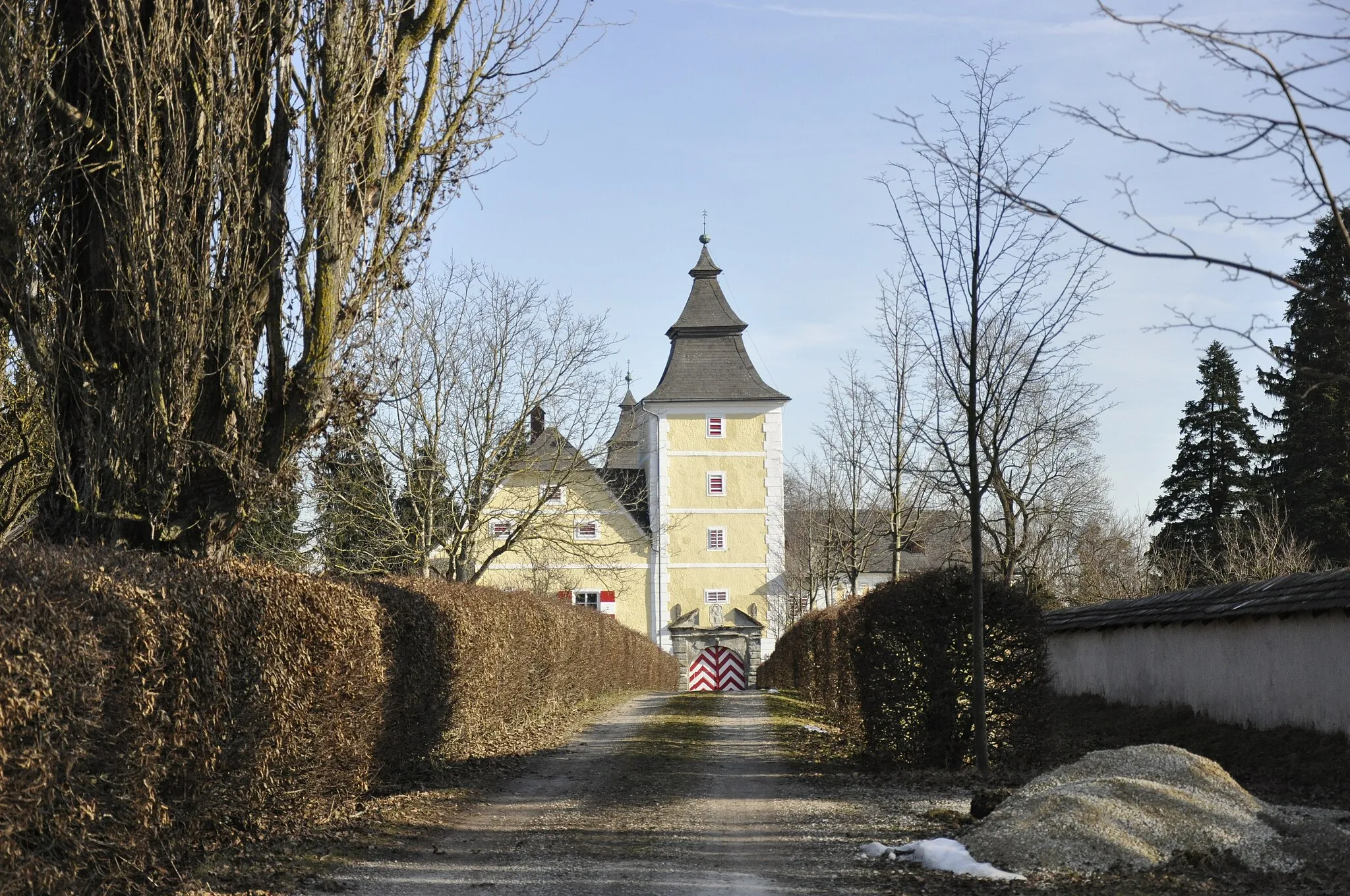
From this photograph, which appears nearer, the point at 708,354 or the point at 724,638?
the point at 724,638

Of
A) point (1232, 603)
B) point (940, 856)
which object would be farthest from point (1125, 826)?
point (1232, 603)

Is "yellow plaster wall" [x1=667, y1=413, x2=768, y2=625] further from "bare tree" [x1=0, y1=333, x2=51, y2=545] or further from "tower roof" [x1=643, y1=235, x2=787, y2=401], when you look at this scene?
"bare tree" [x1=0, y1=333, x2=51, y2=545]

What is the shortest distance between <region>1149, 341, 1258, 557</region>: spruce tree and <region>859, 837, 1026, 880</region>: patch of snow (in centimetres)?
3945

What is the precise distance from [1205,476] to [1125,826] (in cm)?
4225

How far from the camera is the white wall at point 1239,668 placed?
13.8 meters

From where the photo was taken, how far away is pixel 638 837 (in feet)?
30.5

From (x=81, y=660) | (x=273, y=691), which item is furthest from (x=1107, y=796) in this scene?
(x=81, y=660)

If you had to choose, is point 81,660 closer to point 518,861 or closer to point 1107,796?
point 518,861

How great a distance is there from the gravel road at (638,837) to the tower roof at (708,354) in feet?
125

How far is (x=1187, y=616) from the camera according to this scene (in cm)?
1741

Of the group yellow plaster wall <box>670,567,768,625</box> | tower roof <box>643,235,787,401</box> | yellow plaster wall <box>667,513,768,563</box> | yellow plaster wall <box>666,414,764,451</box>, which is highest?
tower roof <box>643,235,787,401</box>

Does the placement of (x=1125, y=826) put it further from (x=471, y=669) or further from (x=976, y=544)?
(x=471, y=669)

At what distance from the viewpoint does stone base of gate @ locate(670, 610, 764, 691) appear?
51.4m

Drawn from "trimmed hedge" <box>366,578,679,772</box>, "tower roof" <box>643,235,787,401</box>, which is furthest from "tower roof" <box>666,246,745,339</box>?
"trimmed hedge" <box>366,578,679,772</box>
